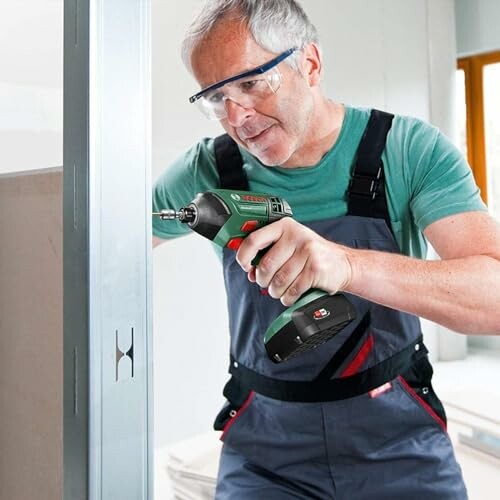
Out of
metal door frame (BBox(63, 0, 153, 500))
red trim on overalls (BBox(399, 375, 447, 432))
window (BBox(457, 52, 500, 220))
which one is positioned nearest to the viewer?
metal door frame (BBox(63, 0, 153, 500))

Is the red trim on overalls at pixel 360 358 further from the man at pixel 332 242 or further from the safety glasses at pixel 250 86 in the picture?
the safety glasses at pixel 250 86

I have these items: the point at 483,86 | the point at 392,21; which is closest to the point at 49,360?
the point at 392,21

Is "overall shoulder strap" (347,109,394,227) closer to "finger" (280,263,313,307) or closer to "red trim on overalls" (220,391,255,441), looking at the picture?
"finger" (280,263,313,307)

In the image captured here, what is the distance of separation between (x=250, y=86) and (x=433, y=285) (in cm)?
50

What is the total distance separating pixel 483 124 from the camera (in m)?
3.82

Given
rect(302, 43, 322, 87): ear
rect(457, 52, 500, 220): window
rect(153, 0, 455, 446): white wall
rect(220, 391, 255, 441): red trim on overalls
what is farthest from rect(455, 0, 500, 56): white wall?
rect(220, 391, 255, 441): red trim on overalls

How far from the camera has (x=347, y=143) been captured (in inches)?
49.6

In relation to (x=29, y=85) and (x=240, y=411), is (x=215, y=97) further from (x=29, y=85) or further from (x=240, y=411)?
(x=240, y=411)

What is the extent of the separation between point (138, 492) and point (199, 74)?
0.81m

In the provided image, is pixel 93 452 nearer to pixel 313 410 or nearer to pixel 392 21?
pixel 313 410

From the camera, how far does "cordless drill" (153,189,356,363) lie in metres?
0.94

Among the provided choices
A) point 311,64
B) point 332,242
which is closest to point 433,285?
point 332,242

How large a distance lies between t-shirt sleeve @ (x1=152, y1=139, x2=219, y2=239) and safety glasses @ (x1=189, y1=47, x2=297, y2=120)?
19 centimetres

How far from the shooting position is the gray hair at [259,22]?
1139 millimetres
